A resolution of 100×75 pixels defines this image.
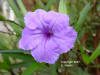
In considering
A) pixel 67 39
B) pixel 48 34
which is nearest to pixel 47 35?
pixel 48 34

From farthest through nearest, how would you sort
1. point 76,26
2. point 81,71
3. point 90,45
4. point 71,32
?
point 90,45 → point 81,71 → point 76,26 → point 71,32

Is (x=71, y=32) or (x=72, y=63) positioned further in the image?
(x=72, y=63)

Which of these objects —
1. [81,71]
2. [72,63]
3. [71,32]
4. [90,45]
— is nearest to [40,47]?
[71,32]

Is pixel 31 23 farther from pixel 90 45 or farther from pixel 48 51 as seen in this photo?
pixel 90 45

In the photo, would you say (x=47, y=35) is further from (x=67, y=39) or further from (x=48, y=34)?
(x=67, y=39)

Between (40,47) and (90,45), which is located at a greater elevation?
(40,47)

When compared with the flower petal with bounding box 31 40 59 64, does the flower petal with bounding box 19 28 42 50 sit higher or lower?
higher
